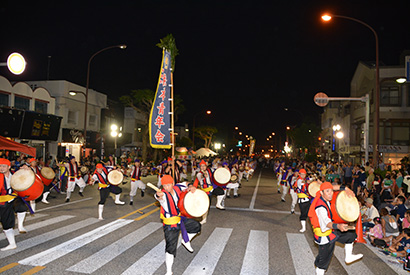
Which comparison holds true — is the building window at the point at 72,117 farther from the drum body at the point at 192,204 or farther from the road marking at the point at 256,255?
the drum body at the point at 192,204

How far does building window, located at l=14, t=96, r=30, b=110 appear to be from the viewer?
78.0 feet

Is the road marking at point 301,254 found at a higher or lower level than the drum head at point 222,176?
lower

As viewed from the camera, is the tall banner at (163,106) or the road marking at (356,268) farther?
the tall banner at (163,106)

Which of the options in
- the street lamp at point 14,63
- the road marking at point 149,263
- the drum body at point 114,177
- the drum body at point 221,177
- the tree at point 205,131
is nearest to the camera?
the road marking at point 149,263

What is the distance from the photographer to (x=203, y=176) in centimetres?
1138

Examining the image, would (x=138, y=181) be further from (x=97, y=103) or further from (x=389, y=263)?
(x=97, y=103)

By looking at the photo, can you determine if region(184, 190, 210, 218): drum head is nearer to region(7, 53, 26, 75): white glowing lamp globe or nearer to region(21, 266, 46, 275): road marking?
region(21, 266, 46, 275): road marking

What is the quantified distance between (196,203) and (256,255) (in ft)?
6.25

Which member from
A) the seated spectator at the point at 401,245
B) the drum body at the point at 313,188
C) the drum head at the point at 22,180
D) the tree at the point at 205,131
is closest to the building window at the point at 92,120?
the tree at the point at 205,131

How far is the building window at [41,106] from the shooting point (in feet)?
84.9

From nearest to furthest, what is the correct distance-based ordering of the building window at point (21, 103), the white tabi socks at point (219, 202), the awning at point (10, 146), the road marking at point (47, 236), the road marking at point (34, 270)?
the road marking at point (34, 270)
the road marking at point (47, 236)
the white tabi socks at point (219, 202)
the awning at point (10, 146)
the building window at point (21, 103)

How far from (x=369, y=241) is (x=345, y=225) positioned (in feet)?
14.1

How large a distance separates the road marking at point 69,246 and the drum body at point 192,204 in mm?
2701

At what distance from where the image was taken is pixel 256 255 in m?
6.78
